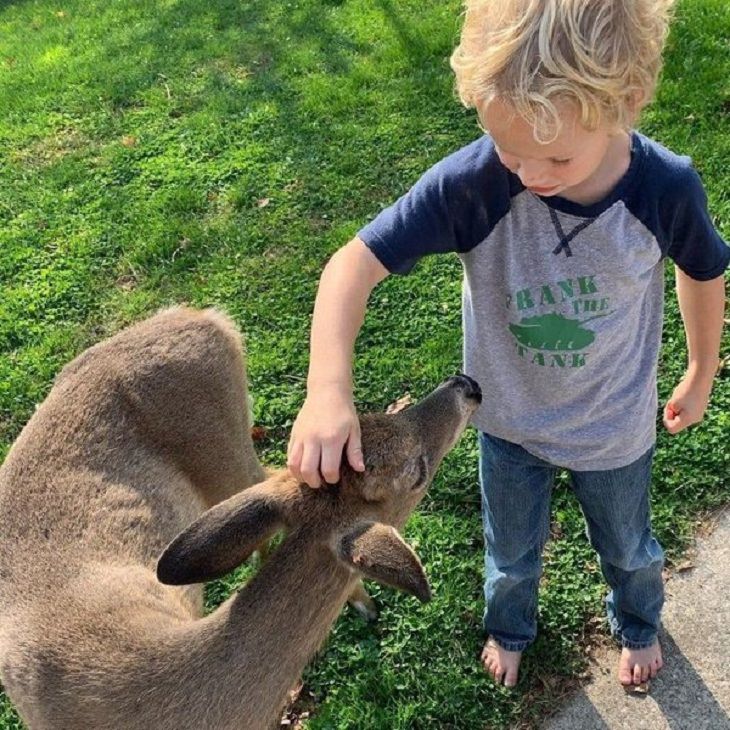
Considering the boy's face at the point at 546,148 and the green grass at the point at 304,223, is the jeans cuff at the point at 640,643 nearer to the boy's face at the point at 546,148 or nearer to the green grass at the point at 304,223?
the green grass at the point at 304,223

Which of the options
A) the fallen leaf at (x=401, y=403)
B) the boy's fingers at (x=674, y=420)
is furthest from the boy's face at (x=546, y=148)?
the fallen leaf at (x=401, y=403)

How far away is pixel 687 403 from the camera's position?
313cm

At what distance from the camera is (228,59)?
8031 millimetres

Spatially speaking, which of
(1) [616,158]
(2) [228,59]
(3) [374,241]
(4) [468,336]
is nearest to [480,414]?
(4) [468,336]

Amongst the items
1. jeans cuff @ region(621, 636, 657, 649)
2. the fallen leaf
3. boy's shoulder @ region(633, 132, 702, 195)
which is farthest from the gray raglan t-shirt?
the fallen leaf

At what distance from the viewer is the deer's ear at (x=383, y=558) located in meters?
2.38

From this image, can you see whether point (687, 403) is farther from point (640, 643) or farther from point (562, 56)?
point (562, 56)

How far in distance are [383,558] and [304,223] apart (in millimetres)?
3802

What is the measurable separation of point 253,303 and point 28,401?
55.9 inches

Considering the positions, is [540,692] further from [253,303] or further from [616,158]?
[253,303]

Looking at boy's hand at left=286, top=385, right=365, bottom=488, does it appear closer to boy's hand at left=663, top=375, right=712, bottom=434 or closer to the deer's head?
the deer's head

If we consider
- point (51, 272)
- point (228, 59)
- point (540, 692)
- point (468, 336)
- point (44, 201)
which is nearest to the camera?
point (468, 336)

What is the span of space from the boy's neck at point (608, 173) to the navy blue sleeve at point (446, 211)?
0.21 meters

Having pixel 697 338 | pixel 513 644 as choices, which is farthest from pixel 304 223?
pixel 697 338
